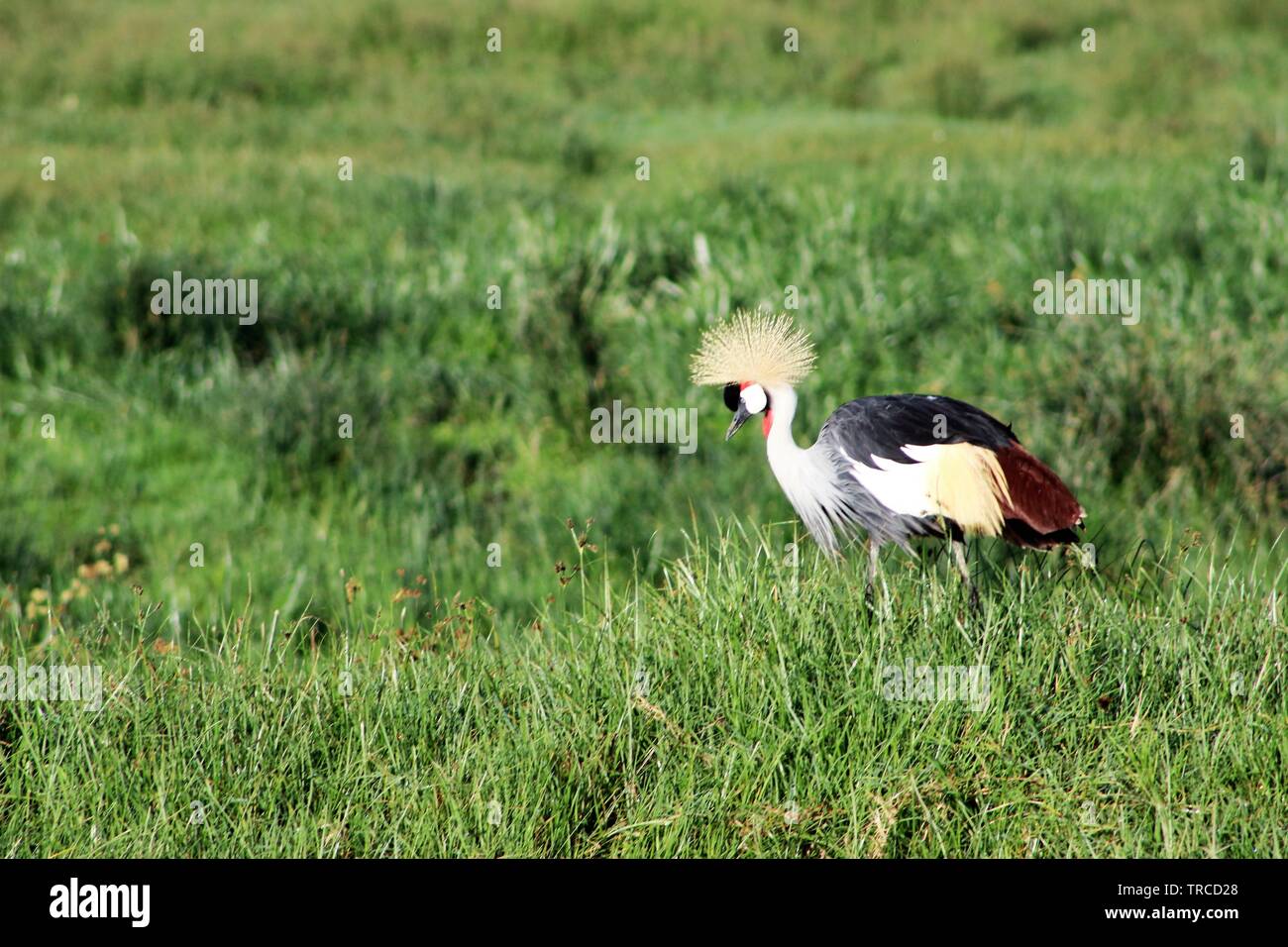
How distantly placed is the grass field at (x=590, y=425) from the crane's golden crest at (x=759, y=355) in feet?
1.90

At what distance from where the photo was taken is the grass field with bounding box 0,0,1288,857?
294 centimetres

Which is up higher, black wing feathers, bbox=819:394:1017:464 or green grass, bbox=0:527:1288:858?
black wing feathers, bbox=819:394:1017:464

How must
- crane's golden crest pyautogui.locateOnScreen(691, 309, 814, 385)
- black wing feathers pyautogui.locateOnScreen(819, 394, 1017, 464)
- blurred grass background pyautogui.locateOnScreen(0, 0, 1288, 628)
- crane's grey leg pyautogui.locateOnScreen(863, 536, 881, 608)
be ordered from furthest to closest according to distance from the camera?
blurred grass background pyautogui.locateOnScreen(0, 0, 1288, 628) → crane's grey leg pyautogui.locateOnScreen(863, 536, 881, 608) → black wing feathers pyautogui.locateOnScreen(819, 394, 1017, 464) → crane's golden crest pyautogui.locateOnScreen(691, 309, 814, 385)

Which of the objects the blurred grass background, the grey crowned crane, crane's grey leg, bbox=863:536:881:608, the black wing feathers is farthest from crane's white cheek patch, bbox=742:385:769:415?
the blurred grass background

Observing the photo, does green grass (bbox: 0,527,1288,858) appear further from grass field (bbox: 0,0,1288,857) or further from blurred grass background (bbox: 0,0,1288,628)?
blurred grass background (bbox: 0,0,1288,628)

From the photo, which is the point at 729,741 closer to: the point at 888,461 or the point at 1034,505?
the point at 888,461

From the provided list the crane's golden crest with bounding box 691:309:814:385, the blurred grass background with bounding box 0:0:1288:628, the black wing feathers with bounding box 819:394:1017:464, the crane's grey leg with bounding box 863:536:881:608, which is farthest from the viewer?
the blurred grass background with bounding box 0:0:1288:628

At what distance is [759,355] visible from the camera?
9.19 feet

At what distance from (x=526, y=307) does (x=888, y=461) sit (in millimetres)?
5002

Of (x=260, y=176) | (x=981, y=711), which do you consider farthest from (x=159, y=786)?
(x=260, y=176)

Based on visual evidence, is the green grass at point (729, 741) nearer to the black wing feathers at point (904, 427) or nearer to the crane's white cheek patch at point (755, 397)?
the black wing feathers at point (904, 427)

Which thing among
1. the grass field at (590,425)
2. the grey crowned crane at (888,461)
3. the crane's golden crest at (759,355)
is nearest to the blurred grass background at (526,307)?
the grass field at (590,425)

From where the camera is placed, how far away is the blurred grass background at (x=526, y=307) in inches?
232
